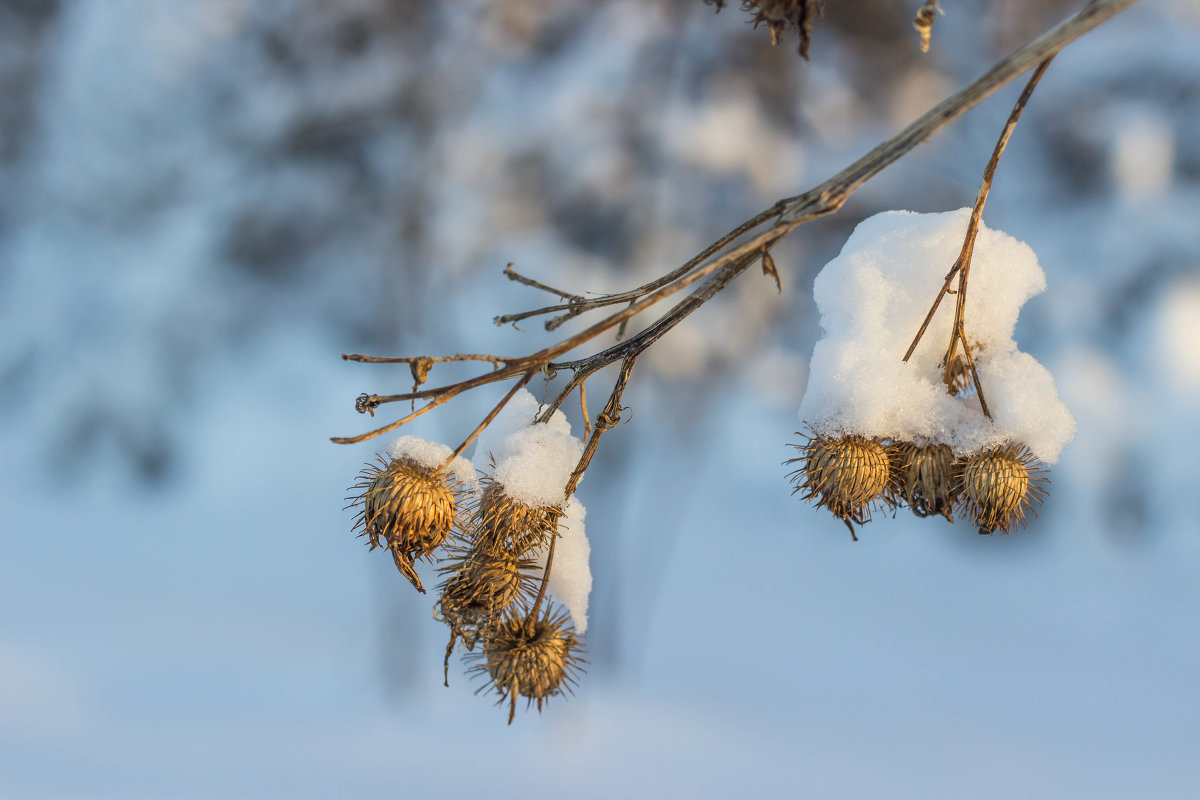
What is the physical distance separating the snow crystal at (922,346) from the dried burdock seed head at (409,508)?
10.7 inches

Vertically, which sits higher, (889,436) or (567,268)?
(567,268)

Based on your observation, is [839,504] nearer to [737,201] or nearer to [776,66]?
[737,201]

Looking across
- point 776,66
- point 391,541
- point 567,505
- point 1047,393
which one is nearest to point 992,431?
point 1047,393

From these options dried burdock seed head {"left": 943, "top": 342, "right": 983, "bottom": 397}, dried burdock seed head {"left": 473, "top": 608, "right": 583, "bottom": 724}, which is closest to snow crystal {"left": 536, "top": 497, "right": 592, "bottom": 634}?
dried burdock seed head {"left": 473, "top": 608, "right": 583, "bottom": 724}

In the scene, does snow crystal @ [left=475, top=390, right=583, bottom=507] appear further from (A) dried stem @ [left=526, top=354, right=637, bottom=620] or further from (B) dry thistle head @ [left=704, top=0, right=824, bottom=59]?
(B) dry thistle head @ [left=704, top=0, right=824, bottom=59]

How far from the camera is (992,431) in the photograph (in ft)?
1.97

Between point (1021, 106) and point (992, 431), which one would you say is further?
point (992, 431)

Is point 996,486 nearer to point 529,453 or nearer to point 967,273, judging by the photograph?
point 967,273

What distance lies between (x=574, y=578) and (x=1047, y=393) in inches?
14.7

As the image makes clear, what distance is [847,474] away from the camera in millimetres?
587

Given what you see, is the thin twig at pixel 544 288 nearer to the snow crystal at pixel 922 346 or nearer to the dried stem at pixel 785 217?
the dried stem at pixel 785 217

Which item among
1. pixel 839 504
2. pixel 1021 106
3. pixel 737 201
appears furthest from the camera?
pixel 737 201

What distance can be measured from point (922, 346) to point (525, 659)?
38cm

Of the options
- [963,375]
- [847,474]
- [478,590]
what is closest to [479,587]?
[478,590]
